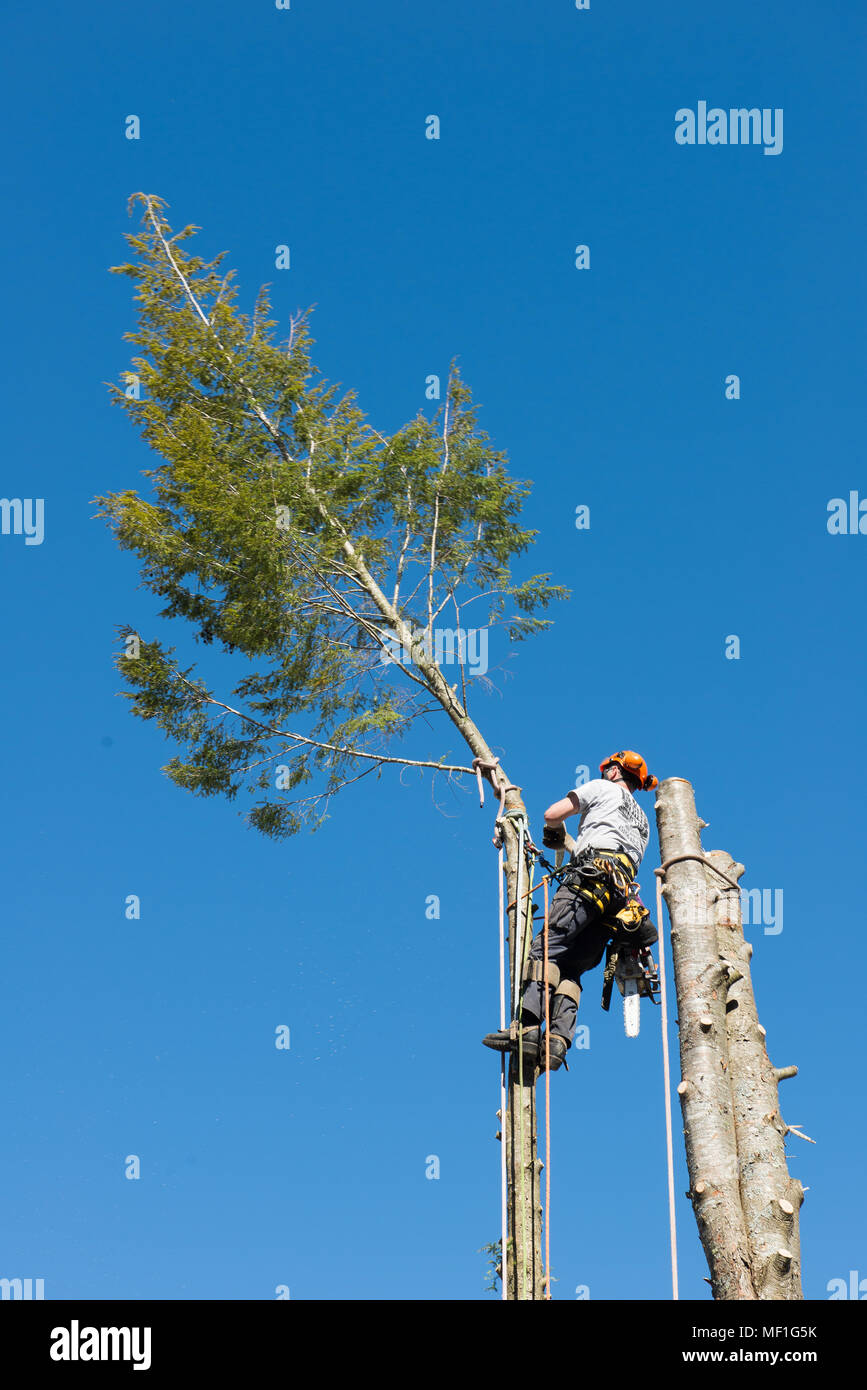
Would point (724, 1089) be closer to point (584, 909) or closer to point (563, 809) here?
point (584, 909)

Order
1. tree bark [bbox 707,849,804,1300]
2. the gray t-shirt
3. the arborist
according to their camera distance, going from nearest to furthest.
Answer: tree bark [bbox 707,849,804,1300] < the arborist < the gray t-shirt

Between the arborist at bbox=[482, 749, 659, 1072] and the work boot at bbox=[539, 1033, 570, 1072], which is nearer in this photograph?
the work boot at bbox=[539, 1033, 570, 1072]

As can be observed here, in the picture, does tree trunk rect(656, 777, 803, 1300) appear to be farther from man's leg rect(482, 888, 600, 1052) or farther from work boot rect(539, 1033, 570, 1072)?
work boot rect(539, 1033, 570, 1072)

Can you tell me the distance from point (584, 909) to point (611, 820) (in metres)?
0.57

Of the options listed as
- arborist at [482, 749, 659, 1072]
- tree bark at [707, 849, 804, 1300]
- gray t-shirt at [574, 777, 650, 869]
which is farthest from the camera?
gray t-shirt at [574, 777, 650, 869]

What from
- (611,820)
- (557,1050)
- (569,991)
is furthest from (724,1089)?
(611,820)

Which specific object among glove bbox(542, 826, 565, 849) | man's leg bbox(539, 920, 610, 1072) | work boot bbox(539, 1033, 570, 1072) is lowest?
work boot bbox(539, 1033, 570, 1072)

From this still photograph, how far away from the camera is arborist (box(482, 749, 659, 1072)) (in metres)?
6.93

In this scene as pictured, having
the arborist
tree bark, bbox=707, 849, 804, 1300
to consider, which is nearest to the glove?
the arborist

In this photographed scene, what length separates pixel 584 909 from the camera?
23.5 ft

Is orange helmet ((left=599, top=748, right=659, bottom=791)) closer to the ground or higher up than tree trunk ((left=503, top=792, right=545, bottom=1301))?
higher up

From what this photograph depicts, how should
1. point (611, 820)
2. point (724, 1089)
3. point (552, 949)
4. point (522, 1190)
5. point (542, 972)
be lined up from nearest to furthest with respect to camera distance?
1. point (724, 1089)
2. point (522, 1190)
3. point (542, 972)
4. point (552, 949)
5. point (611, 820)
